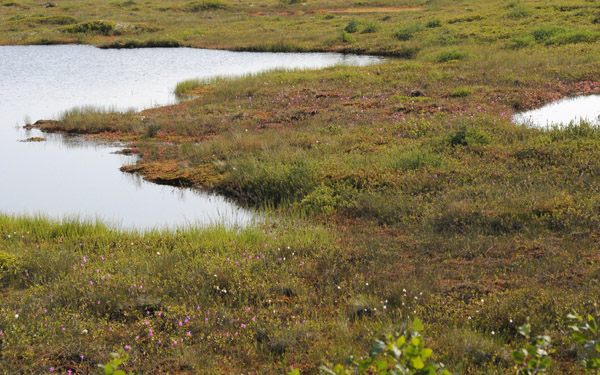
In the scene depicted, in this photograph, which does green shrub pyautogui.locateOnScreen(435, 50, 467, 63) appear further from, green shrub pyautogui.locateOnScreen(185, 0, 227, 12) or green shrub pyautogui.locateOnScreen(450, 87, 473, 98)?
green shrub pyautogui.locateOnScreen(185, 0, 227, 12)

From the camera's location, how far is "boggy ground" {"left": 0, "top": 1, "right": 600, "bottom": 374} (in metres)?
5.61

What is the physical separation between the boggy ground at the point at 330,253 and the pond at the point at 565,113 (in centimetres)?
61

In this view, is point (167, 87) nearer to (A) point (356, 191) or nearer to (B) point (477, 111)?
Result: (B) point (477, 111)

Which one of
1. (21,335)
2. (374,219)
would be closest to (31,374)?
(21,335)

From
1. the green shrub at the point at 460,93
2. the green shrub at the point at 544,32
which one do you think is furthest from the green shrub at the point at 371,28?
the green shrub at the point at 460,93

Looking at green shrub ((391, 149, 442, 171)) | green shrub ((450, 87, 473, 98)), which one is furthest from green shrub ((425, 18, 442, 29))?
green shrub ((391, 149, 442, 171))

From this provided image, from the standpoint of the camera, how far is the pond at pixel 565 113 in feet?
48.2

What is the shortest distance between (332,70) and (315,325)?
1960 centimetres

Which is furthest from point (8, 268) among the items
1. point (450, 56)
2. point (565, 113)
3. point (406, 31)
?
point (406, 31)

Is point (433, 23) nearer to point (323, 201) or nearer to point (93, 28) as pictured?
point (93, 28)

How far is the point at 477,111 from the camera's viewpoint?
15.7m

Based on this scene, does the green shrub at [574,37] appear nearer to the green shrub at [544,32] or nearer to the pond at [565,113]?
the green shrub at [544,32]

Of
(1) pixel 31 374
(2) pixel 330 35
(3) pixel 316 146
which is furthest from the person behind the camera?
(2) pixel 330 35

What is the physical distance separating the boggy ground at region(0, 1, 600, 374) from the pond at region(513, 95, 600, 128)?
61 cm
